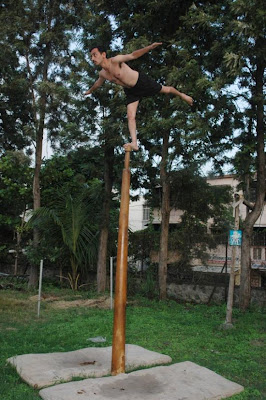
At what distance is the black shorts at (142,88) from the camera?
15.2 ft

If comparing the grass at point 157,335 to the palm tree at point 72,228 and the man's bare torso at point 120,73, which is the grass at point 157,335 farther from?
the man's bare torso at point 120,73

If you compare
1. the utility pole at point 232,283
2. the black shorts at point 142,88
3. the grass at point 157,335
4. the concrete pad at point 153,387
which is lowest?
the grass at point 157,335

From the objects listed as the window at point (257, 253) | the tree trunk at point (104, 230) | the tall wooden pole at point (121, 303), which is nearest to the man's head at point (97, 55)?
the tall wooden pole at point (121, 303)

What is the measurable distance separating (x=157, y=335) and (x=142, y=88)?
14.0ft

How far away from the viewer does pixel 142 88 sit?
15.3 feet

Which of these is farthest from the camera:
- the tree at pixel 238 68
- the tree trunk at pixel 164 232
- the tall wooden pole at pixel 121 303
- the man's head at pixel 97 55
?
the tree trunk at pixel 164 232

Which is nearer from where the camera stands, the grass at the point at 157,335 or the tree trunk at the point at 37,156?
the grass at the point at 157,335

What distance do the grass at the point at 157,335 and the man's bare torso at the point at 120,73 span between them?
3.39m

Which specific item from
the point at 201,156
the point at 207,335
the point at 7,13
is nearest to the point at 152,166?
the point at 201,156

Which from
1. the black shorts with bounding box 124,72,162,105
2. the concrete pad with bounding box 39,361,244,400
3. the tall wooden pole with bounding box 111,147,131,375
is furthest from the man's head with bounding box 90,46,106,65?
the concrete pad with bounding box 39,361,244,400

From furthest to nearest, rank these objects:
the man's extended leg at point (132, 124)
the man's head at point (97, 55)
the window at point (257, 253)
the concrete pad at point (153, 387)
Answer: the window at point (257, 253) → the man's extended leg at point (132, 124) → the man's head at point (97, 55) → the concrete pad at point (153, 387)

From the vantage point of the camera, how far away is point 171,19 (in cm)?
1033

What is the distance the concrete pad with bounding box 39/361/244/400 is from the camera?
3910mm

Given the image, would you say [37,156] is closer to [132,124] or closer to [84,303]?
[84,303]
